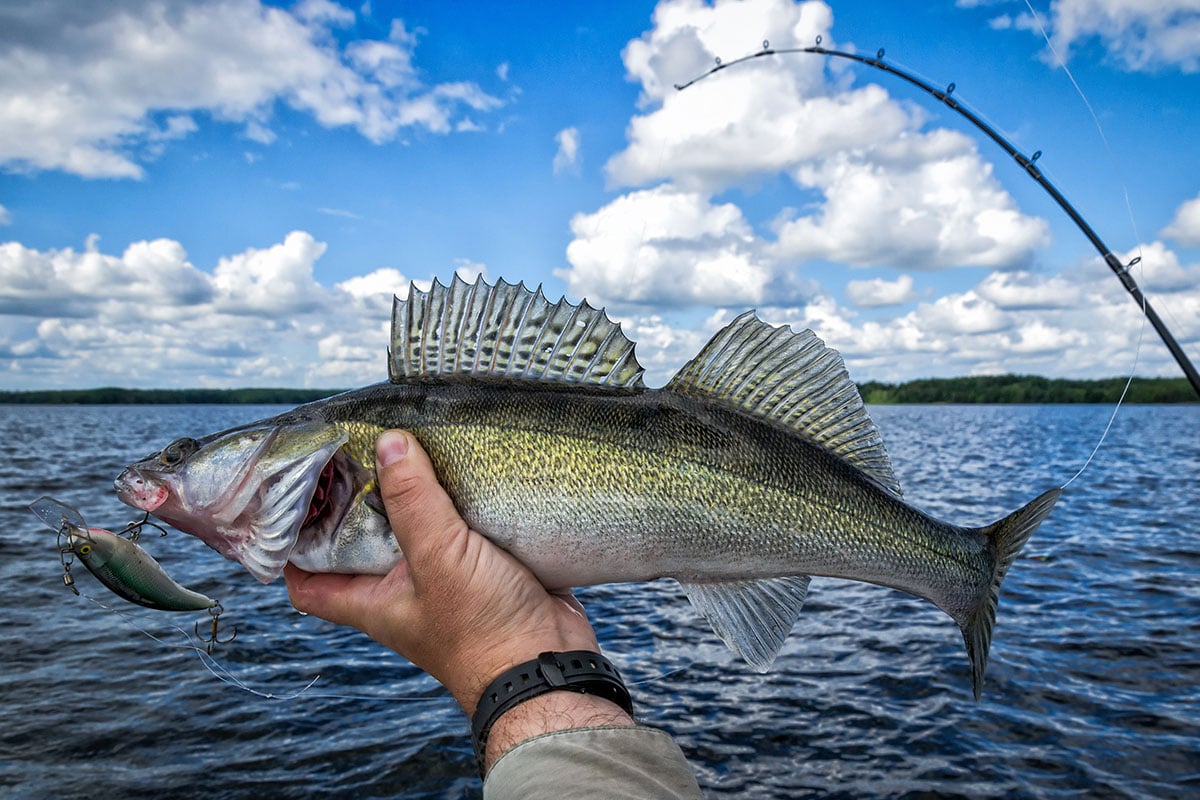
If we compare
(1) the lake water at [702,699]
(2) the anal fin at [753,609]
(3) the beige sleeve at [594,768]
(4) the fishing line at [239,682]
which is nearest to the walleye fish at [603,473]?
(2) the anal fin at [753,609]

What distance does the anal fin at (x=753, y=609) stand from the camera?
3496mm

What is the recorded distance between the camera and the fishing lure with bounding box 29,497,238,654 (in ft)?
12.6

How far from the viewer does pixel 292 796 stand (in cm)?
735

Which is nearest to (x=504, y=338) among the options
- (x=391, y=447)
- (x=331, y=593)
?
(x=391, y=447)

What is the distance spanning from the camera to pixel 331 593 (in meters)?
3.44

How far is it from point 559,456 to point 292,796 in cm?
587

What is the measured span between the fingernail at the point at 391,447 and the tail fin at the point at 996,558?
2480mm

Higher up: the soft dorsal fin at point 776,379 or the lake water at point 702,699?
the soft dorsal fin at point 776,379

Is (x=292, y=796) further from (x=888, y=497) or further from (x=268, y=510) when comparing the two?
(x=888, y=497)

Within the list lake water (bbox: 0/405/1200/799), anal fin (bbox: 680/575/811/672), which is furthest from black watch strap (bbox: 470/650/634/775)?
lake water (bbox: 0/405/1200/799)

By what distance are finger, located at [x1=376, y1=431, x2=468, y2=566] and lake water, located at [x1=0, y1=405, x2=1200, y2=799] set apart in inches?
164

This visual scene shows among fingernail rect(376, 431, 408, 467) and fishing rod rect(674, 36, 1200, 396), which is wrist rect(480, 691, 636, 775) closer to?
fingernail rect(376, 431, 408, 467)

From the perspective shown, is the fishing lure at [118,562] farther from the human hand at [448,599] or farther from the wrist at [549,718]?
the wrist at [549,718]

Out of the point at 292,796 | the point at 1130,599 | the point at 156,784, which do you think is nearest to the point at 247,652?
the point at 156,784
